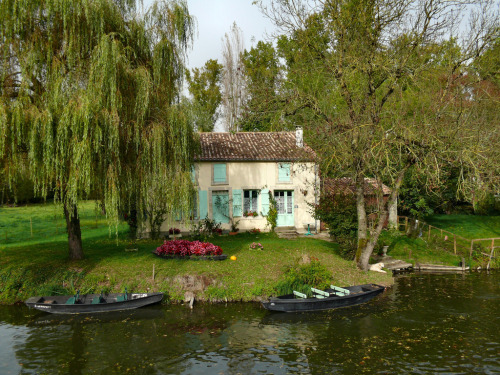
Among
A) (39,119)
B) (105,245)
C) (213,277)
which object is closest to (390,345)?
(213,277)

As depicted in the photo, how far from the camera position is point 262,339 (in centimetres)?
1148

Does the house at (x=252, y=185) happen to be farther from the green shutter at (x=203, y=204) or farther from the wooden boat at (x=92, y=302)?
the wooden boat at (x=92, y=302)

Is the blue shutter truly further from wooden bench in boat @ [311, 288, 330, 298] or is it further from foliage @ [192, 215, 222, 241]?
wooden bench in boat @ [311, 288, 330, 298]

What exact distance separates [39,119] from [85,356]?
712 centimetres

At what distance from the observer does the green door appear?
24578mm

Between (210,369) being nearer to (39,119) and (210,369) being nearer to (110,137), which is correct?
(110,137)

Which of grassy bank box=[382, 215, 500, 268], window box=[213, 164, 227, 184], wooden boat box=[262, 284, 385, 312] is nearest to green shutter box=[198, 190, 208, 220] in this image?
window box=[213, 164, 227, 184]

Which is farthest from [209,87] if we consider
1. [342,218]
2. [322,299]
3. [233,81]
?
[322,299]

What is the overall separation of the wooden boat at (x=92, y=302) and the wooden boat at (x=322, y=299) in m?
4.25

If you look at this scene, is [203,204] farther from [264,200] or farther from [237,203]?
[264,200]

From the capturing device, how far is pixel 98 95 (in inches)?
502

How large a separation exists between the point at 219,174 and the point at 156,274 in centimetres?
1007

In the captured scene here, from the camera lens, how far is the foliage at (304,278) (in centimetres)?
1462

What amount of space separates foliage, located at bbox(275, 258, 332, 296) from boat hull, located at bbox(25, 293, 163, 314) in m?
4.55
